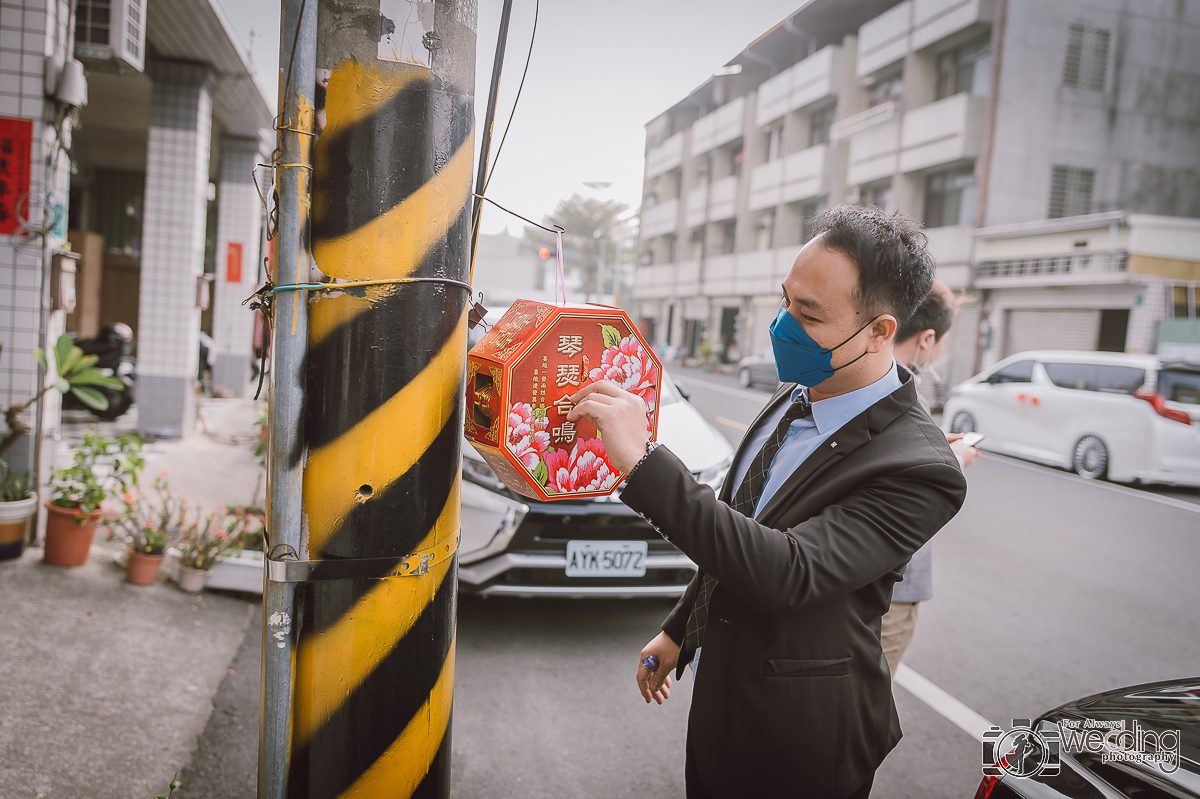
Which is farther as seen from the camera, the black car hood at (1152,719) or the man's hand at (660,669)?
the man's hand at (660,669)

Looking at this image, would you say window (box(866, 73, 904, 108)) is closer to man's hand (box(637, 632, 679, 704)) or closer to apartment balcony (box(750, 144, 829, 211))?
apartment balcony (box(750, 144, 829, 211))

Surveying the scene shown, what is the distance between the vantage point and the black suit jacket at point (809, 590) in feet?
4.21

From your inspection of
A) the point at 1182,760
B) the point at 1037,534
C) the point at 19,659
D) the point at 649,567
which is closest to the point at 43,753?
the point at 19,659

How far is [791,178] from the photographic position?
27266mm

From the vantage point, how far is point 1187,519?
7.71 meters

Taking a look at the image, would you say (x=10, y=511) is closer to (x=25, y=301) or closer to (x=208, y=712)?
(x=25, y=301)

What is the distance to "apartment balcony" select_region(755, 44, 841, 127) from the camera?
25.2 metres

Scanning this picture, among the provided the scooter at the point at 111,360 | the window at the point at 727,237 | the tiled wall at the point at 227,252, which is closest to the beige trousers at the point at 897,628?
the scooter at the point at 111,360

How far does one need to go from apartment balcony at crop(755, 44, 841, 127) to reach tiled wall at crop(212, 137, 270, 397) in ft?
65.7

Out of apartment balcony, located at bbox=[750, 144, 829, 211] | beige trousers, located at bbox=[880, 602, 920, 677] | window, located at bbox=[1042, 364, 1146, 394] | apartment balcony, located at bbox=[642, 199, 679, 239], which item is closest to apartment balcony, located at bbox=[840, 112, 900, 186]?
apartment balcony, located at bbox=[750, 144, 829, 211]

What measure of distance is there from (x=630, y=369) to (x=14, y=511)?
4.16 m

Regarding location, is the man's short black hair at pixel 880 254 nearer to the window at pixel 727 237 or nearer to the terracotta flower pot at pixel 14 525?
the terracotta flower pot at pixel 14 525

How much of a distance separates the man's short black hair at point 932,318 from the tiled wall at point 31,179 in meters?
4.54

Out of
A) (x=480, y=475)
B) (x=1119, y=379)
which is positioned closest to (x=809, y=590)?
(x=480, y=475)
